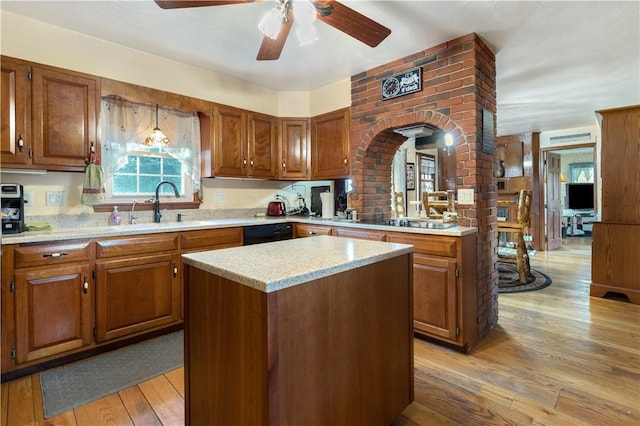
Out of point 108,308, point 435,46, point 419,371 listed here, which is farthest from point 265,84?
point 419,371

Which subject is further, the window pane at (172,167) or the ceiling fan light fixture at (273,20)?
the window pane at (172,167)

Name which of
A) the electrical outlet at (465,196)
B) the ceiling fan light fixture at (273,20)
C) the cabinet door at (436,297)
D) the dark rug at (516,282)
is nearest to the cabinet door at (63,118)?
the ceiling fan light fixture at (273,20)

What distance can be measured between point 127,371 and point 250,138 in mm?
2407

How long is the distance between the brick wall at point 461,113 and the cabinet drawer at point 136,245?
1848 mm

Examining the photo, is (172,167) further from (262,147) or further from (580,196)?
(580,196)

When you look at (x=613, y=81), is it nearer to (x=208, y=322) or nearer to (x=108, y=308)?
(x=208, y=322)

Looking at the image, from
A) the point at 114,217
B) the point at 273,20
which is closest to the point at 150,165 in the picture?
the point at 114,217

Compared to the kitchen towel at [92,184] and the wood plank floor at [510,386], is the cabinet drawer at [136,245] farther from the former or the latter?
the wood plank floor at [510,386]

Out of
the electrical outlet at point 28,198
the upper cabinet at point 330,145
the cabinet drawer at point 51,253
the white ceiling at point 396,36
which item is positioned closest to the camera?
the cabinet drawer at point 51,253

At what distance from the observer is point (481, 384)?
1949 millimetres

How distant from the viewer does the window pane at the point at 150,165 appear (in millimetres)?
3086

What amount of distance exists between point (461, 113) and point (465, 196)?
665mm

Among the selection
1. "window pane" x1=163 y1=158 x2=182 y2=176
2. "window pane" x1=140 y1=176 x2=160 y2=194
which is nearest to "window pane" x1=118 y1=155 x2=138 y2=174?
"window pane" x1=140 y1=176 x2=160 y2=194

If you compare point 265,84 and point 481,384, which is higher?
point 265,84
